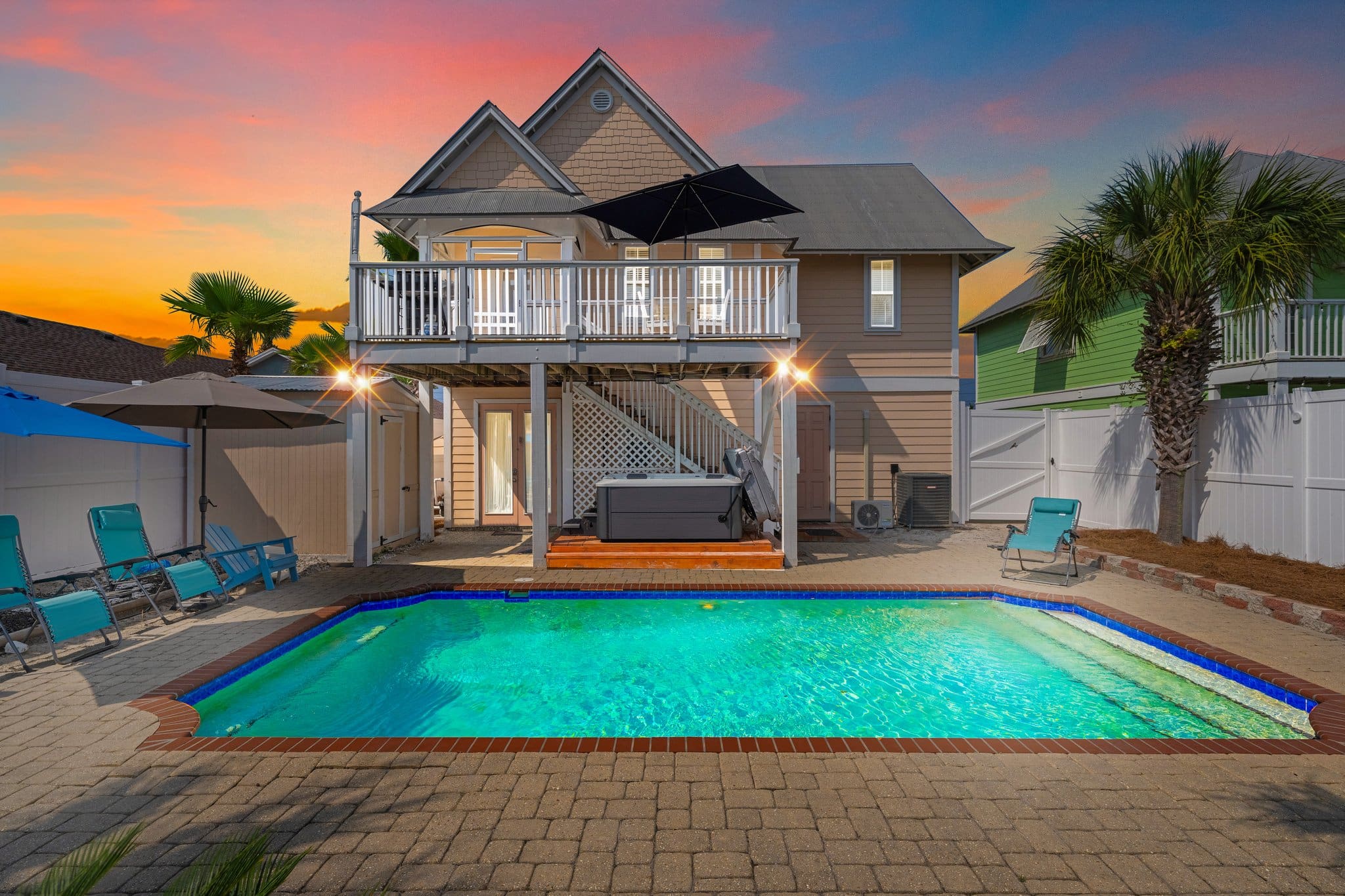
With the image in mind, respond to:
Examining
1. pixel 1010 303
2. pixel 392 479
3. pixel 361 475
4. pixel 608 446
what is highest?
pixel 1010 303

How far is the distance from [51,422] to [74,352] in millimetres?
12237

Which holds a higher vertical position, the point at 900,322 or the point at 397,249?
the point at 397,249

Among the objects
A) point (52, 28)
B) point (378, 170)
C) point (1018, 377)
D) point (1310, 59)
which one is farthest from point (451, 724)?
point (1310, 59)

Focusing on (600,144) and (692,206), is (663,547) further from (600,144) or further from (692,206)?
(600,144)

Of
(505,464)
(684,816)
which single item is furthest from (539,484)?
(684,816)

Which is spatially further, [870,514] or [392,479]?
[870,514]

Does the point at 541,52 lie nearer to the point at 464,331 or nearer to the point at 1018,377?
the point at 464,331

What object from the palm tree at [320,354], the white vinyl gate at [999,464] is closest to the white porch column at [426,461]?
the palm tree at [320,354]

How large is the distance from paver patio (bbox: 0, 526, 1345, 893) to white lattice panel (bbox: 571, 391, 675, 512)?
286 inches

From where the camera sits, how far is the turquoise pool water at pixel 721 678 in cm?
437

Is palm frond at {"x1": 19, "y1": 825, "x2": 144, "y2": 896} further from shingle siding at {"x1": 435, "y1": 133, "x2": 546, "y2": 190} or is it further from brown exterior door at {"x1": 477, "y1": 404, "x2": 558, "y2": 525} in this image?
shingle siding at {"x1": 435, "y1": 133, "x2": 546, "y2": 190}

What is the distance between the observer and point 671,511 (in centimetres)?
878

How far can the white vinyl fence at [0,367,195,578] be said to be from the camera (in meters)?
6.70

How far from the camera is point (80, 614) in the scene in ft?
15.8
